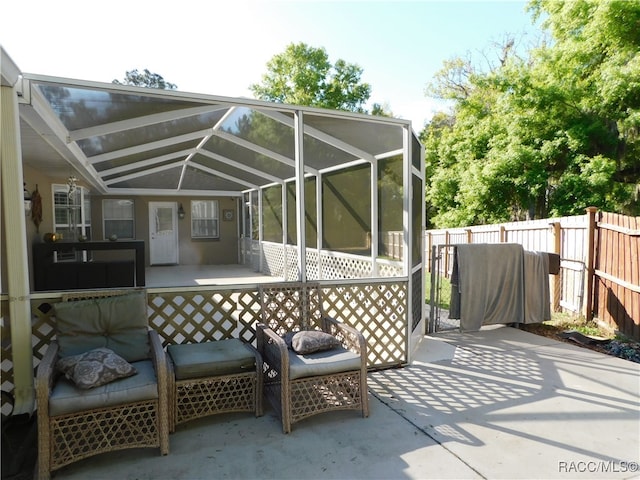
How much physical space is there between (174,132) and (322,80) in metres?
17.0

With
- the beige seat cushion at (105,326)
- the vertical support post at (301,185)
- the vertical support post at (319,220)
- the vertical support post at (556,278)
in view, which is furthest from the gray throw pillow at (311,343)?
the vertical support post at (556,278)

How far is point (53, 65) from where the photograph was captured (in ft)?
42.8

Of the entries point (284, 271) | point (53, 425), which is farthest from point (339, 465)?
point (284, 271)

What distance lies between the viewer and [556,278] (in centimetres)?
657

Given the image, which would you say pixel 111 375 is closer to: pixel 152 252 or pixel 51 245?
pixel 51 245

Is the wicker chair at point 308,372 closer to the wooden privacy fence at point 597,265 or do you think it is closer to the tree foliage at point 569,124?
the wooden privacy fence at point 597,265

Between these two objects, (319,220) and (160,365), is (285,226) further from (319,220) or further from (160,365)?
(160,365)

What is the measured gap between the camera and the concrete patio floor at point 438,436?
246 centimetres

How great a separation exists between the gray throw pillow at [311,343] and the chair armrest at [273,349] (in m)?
0.17

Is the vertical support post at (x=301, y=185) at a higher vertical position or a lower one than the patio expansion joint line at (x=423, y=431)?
higher

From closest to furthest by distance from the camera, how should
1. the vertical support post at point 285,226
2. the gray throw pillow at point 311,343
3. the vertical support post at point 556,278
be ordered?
the gray throw pillow at point 311,343, the vertical support post at point 556,278, the vertical support post at point 285,226

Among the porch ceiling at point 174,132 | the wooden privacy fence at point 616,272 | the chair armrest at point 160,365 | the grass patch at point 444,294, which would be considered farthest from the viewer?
the grass patch at point 444,294

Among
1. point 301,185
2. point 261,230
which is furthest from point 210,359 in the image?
point 261,230

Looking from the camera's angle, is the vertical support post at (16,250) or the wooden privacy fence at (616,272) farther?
the wooden privacy fence at (616,272)
